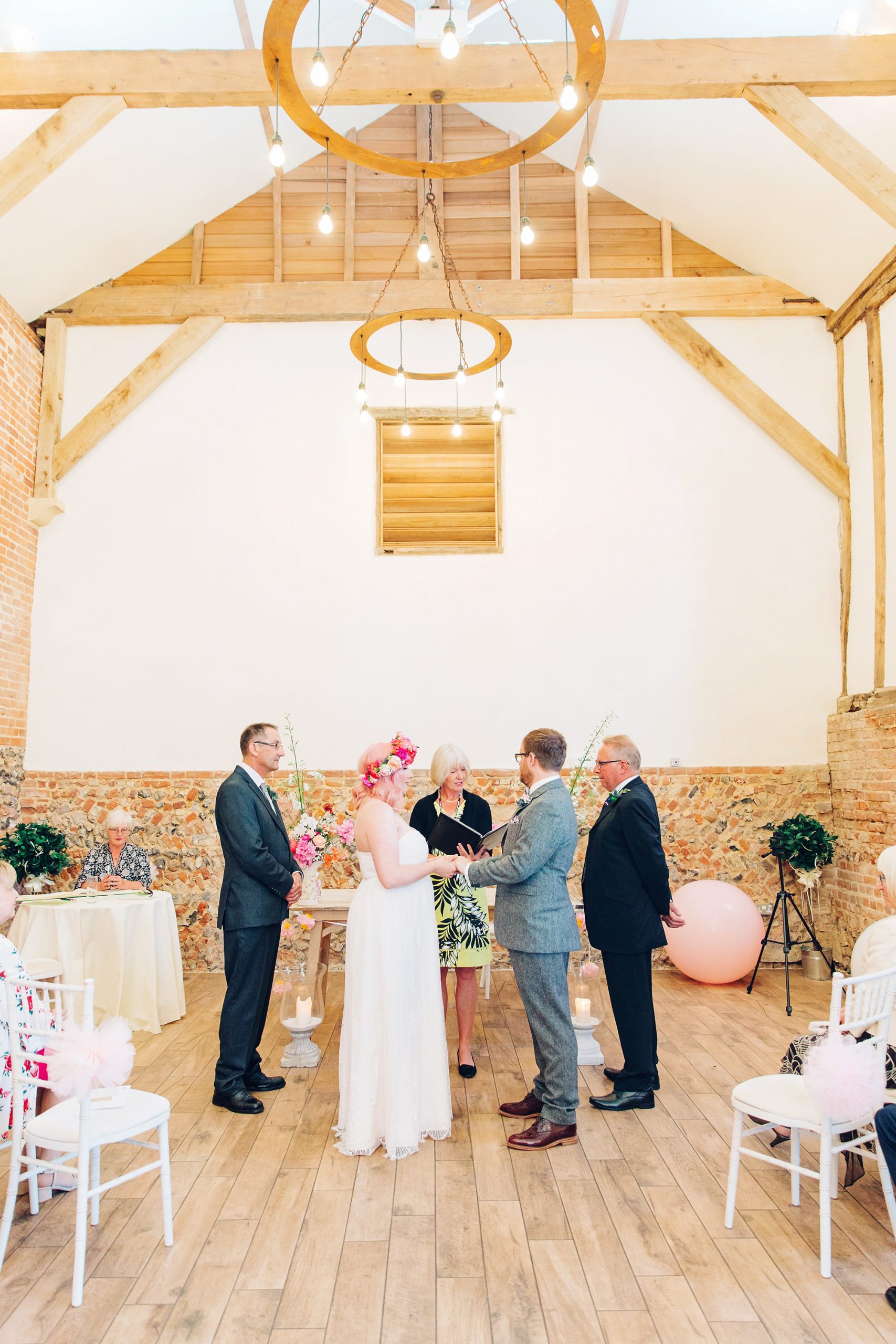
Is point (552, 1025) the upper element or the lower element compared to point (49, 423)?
lower

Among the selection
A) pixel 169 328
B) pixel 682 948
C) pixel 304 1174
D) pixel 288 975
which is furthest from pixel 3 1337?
pixel 169 328

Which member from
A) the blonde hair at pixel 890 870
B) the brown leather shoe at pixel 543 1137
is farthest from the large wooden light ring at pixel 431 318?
the brown leather shoe at pixel 543 1137

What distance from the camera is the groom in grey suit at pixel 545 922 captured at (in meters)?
3.66

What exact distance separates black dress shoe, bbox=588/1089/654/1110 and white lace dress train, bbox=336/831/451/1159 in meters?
0.81

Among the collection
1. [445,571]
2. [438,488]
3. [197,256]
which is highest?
[197,256]

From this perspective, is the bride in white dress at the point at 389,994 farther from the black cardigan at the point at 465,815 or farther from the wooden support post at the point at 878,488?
the wooden support post at the point at 878,488

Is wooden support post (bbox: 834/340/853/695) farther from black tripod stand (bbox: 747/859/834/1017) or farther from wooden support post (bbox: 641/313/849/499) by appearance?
black tripod stand (bbox: 747/859/834/1017)

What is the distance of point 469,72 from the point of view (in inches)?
210

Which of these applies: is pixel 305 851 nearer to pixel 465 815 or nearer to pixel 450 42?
pixel 465 815

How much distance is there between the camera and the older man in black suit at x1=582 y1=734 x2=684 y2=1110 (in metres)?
4.07

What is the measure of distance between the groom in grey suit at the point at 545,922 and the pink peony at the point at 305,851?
1595 mm

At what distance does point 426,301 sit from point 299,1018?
5.99m

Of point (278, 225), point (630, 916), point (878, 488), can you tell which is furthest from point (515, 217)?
point (630, 916)

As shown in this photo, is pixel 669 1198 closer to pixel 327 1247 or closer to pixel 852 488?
pixel 327 1247
